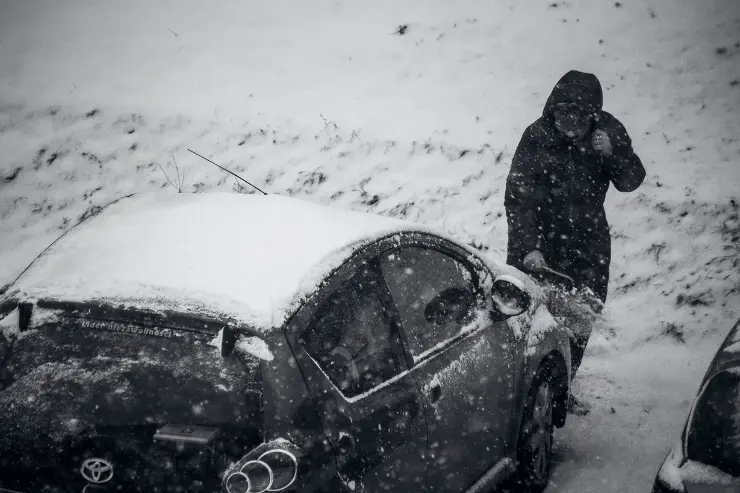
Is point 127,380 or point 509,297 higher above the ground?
point 509,297

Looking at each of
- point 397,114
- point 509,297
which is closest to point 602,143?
point 509,297

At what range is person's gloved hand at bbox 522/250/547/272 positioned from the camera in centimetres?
470

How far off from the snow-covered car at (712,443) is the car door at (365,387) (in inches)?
41.2

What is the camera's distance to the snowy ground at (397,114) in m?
6.55

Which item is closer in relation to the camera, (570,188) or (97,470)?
(97,470)

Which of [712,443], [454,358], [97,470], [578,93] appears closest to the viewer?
[97,470]

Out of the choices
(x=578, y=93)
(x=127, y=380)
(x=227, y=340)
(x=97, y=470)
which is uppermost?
(x=578, y=93)

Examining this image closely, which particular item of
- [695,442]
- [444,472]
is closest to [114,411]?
[444,472]

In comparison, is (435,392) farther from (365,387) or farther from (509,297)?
(509,297)

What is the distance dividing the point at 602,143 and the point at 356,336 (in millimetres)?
3271

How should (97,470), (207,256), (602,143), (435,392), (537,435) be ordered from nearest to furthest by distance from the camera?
(97,470) → (207,256) → (435,392) → (537,435) → (602,143)

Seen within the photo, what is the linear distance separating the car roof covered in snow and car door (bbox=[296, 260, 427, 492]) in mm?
168

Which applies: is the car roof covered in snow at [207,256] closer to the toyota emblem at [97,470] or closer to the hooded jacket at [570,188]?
the toyota emblem at [97,470]

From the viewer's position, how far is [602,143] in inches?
192
